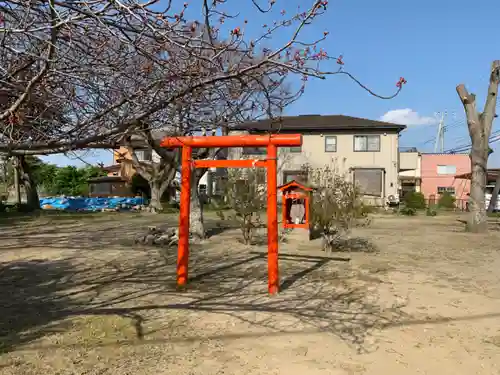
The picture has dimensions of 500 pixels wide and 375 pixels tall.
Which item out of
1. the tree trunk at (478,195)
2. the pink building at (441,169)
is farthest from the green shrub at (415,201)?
the tree trunk at (478,195)

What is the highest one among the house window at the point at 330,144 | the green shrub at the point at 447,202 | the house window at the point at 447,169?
the house window at the point at 330,144

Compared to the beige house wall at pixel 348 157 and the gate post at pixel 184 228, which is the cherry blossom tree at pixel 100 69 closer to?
the gate post at pixel 184 228

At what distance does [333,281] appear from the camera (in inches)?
283

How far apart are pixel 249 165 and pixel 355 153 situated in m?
25.8

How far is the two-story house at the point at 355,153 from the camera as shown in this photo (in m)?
30.4

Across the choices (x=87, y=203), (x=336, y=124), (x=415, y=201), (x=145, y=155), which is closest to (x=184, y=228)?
(x=415, y=201)

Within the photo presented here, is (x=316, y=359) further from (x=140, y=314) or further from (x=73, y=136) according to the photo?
(x=73, y=136)

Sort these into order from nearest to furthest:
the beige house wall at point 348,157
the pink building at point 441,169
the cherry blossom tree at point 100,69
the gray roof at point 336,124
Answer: the cherry blossom tree at point 100,69 → the beige house wall at point 348,157 → the gray roof at point 336,124 → the pink building at point 441,169

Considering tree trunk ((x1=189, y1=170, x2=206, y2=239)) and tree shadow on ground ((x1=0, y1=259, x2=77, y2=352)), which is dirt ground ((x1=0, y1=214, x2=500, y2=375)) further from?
tree trunk ((x1=189, y1=170, x2=206, y2=239))

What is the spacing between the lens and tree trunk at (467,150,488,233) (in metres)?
15.2

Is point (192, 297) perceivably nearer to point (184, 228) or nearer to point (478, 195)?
point (184, 228)

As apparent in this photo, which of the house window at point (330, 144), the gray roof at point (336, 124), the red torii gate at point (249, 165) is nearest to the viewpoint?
the red torii gate at point (249, 165)

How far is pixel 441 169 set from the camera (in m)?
42.2

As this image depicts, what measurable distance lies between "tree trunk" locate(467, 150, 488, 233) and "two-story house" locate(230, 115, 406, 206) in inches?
547
